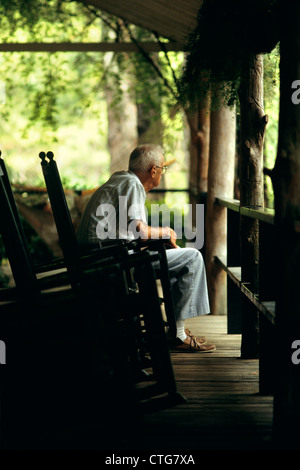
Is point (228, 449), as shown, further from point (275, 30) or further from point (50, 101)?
point (50, 101)

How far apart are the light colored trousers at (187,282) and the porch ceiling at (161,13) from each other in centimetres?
154

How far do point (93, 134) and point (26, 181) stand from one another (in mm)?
17126

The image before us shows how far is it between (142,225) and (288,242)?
113cm

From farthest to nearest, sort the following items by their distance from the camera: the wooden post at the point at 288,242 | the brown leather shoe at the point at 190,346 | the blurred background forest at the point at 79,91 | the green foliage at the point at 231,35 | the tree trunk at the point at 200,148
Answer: the blurred background forest at the point at 79,91 → the tree trunk at the point at 200,148 → the brown leather shoe at the point at 190,346 → the green foliage at the point at 231,35 → the wooden post at the point at 288,242

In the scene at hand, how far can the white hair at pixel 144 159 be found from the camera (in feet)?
10.4

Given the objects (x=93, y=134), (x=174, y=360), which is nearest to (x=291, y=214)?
(x=174, y=360)

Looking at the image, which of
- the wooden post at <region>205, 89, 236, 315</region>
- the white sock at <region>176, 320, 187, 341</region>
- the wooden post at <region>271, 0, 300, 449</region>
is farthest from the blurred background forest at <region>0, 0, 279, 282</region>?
the wooden post at <region>271, 0, 300, 449</region>

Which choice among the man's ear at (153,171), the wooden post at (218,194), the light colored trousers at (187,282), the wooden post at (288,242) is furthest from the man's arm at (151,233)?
the wooden post at (218,194)

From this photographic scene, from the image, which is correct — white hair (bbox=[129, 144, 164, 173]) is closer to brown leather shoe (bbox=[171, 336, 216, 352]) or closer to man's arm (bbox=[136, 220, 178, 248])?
man's arm (bbox=[136, 220, 178, 248])

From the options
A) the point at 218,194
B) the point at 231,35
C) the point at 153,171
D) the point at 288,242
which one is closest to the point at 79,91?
the point at 218,194

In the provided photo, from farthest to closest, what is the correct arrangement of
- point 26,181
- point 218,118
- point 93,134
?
point 93,134
point 26,181
point 218,118

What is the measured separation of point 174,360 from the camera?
3219 mm

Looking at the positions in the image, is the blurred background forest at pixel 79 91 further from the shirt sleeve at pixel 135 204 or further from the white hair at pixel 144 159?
the shirt sleeve at pixel 135 204

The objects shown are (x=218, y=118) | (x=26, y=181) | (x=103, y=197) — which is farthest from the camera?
(x=26, y=181)
